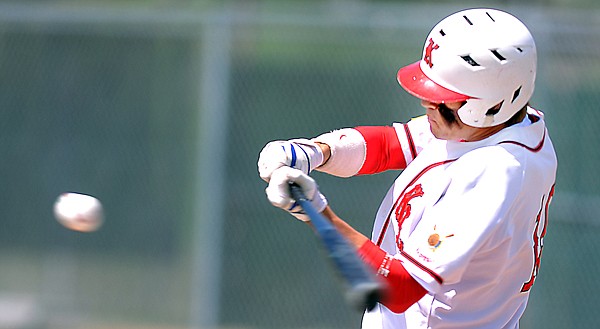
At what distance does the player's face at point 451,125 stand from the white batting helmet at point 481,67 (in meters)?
0.05

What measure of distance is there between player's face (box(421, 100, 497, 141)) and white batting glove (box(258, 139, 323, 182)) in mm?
452

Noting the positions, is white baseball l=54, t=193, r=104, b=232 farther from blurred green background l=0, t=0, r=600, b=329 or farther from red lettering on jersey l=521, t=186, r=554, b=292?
blurred green background l=0, t=0, r=600, b=329

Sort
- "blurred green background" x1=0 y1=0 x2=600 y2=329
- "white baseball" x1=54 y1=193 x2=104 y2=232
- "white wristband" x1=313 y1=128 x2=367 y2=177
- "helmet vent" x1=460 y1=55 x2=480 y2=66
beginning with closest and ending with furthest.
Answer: "helmet vent" x1=460 y1=55 x2=480 y2=66, "white wristband" x1=313 y1=128 x2=367 y2=177, "white baseball" x1=54 y1=193 x2=104 y2=232, "blurred green background" x1=0 y1=0 x2=600 y2=329

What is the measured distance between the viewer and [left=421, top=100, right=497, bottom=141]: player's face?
3246 millimetres

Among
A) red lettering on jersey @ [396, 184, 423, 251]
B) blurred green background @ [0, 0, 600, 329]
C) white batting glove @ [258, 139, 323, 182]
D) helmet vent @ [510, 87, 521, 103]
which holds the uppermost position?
blurred green background @ [0, 0, 600, 329]

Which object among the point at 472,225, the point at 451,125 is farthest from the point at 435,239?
the point at 451,125

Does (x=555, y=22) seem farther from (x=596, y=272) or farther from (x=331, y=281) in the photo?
(x=331, y=281)

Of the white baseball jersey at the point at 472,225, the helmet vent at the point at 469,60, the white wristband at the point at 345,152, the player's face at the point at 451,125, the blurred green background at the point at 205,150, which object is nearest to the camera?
the white baseball jersey at the point at 472,225

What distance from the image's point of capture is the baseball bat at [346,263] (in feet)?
8.79

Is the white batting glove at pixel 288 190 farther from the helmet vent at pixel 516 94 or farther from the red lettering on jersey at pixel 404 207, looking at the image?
the helmet vent at pixel 516 94

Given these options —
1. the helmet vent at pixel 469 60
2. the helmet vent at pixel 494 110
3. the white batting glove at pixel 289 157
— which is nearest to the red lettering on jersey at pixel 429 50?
the helmet vent at pixel 469 60

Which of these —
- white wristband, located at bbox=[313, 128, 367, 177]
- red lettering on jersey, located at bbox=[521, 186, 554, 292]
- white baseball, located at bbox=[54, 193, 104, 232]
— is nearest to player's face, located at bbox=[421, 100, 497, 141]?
red lettering on jersey, located at bbox=[521, 186, 554, 292]

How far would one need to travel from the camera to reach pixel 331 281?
7480 millimetres

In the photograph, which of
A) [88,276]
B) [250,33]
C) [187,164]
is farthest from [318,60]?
[88,276]
